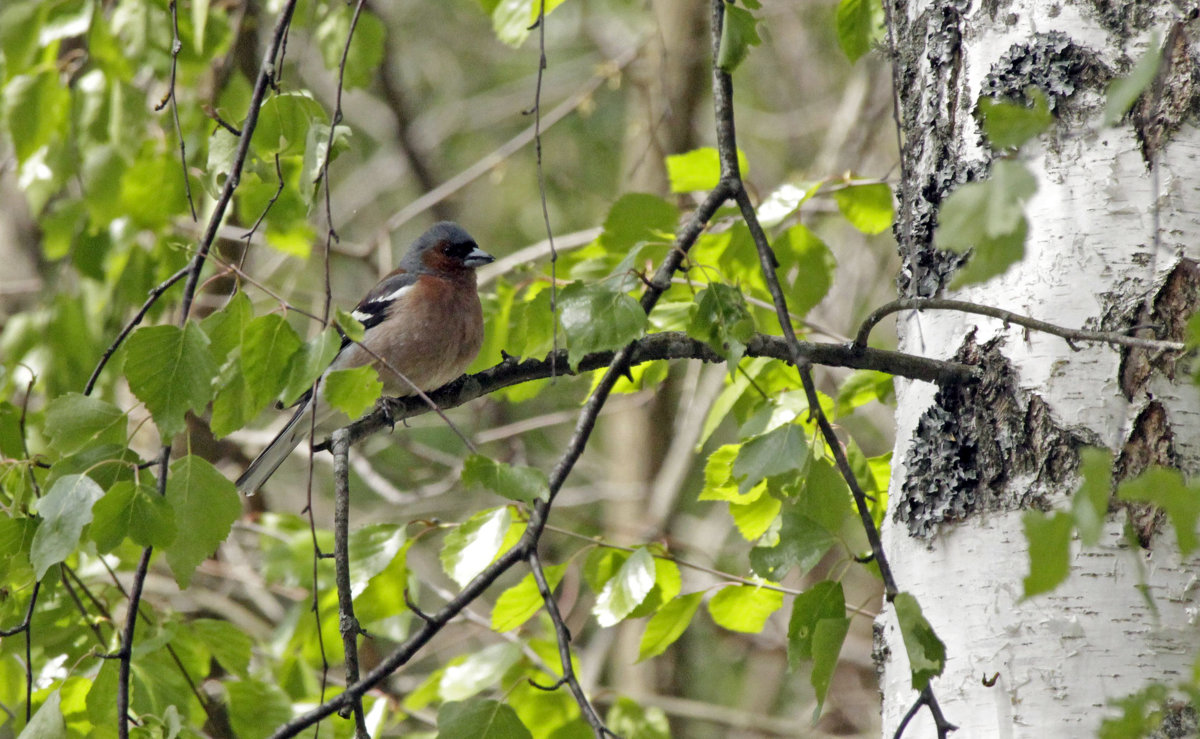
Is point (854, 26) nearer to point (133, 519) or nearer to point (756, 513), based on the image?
point (756, 513)

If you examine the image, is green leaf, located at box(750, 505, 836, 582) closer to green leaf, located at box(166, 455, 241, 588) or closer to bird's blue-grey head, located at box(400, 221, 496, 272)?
green leaf, located at box(166, 455, 241, 588)

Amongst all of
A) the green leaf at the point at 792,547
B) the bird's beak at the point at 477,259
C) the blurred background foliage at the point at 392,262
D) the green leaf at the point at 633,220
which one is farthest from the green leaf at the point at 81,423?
the bird's beak at the point at 477,259

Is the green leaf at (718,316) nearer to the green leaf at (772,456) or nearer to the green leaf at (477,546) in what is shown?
the green leaf at (772,456)

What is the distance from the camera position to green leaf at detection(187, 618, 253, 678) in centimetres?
347

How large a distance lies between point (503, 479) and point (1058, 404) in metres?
1.19

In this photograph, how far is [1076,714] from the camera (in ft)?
6.75

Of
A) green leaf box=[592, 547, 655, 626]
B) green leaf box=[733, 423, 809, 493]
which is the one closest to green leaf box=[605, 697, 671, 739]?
green leaf box=[592, 547, 655, 626]

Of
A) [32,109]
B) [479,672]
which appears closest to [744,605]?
[479,672]

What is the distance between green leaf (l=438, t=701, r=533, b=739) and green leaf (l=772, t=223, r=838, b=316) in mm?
1694

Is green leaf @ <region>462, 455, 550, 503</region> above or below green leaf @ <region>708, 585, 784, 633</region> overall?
below

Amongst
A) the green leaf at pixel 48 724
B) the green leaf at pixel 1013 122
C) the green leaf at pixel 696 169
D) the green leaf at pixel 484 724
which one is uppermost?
the green leaf at pixel 696 169

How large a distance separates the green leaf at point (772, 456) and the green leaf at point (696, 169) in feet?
4.58

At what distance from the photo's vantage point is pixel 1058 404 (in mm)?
2271

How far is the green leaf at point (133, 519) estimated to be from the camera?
7.00 ft
